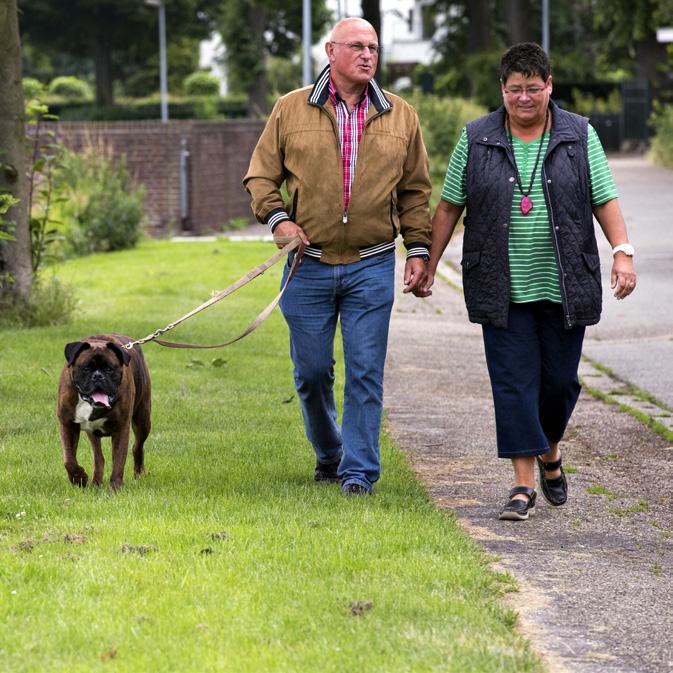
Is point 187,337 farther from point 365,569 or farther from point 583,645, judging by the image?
point 583,645

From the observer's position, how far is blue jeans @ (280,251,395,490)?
22.0ft

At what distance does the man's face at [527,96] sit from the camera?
20.5 ft

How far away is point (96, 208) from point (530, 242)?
1594 cm

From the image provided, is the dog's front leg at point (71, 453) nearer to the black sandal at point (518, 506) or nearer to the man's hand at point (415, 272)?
the man's hand at point (415, 272)

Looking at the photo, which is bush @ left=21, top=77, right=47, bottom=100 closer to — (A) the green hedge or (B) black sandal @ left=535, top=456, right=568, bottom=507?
(B) black sandal @ left=535, top=456, right=568, bottom=507

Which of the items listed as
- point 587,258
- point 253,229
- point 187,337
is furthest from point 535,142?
point 253,229

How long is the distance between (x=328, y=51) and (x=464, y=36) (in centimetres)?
5357

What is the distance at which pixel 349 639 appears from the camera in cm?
446

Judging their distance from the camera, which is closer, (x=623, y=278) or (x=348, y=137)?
(x=623, y=278)

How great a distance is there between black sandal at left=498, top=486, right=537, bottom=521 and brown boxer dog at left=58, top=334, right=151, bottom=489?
1766mm

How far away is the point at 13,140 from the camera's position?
1237 cm

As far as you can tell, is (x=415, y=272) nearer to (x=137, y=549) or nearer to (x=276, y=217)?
(x=276, y=217)

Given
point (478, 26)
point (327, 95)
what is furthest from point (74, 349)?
point (478, 26)

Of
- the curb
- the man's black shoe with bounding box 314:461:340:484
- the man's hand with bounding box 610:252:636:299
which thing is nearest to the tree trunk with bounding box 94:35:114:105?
the curb
